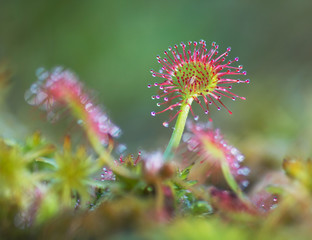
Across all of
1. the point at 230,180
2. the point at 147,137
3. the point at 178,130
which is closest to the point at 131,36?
the point at 147,137

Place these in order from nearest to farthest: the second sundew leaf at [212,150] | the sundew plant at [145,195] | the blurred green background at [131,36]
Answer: the sundew plant at [145,195] → the second sundew leaf at [212,150] → the blurred green background at [131,36]

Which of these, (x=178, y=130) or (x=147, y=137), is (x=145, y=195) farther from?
(x=147, y=137)

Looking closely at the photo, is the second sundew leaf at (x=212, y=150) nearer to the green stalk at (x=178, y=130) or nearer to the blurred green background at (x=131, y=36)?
the green stalk at (x=178, y=130)

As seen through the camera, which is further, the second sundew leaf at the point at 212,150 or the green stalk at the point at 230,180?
the second sundew leaf at the point at 212,150

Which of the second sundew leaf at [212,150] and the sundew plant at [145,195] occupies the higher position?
the second sundew leaf at [212,150]

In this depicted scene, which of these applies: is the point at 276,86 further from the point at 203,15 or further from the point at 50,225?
the point at 50,225

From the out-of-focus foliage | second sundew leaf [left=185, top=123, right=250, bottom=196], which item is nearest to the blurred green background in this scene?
the out-of-focus foliage

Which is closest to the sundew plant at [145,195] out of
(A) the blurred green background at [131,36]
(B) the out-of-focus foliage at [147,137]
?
(B) the out-of-focus foliage at [147,137]

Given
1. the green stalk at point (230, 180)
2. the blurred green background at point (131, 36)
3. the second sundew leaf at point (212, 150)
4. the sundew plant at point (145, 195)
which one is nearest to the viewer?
the sundew plant at point (145, 195)

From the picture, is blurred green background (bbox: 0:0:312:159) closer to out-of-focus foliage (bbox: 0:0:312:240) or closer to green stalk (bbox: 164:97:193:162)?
out-of-focus foliage (bbox: 0:0:312:240)

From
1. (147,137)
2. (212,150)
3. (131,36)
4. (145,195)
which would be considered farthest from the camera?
(131,36)

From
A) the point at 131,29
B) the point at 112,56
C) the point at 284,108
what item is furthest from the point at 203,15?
the point at 284,108
